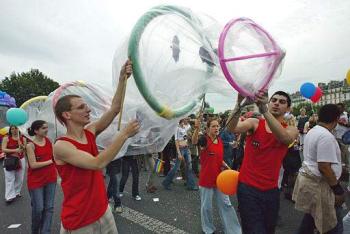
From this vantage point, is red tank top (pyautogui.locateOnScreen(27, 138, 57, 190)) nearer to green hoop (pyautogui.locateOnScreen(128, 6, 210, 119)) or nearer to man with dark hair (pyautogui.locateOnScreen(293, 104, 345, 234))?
green hoop (pyautogui.locateOnScreen(128, 6, 210, 119))

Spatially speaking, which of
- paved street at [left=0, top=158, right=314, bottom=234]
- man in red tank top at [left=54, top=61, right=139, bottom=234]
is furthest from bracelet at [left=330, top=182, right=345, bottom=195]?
man in red tank top at [left=54, top=61, right=139, bottom=234]

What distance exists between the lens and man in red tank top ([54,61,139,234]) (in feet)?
6.17

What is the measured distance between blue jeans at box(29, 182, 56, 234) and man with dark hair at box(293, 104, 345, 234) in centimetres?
291

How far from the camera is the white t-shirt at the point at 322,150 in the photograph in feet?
8.87

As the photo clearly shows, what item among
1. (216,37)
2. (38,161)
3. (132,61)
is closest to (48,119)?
(38,161)

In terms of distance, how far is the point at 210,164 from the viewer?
12.4ft

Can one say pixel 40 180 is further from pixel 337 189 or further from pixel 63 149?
pixel 337 189

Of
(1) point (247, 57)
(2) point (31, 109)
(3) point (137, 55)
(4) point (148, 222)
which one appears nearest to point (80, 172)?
(3) point (137, 55)

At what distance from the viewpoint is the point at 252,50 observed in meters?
1.78

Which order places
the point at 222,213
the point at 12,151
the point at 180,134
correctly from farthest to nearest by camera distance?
the point at 180,134 → the point at 12,151 → the point at 222,213

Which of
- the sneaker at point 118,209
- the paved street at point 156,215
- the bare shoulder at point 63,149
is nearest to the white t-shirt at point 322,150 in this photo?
the paved street at point 156,215

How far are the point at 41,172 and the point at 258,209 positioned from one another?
2.60 metres

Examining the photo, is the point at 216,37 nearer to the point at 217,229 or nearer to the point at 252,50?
the point at 252,50

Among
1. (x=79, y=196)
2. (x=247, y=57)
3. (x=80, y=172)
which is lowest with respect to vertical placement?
(x=79, y=196)
